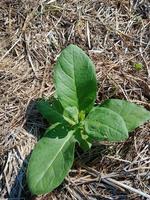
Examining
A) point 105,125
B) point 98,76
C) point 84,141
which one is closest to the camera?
point 105,125

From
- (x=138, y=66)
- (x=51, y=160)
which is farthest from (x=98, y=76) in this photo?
(x=51, y=160)

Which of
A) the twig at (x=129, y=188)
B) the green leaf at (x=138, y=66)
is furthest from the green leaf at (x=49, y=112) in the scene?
the green leaf at (x=138, y=66)

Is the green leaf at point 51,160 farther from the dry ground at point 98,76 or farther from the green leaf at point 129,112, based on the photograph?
the green leaf at point 129,112

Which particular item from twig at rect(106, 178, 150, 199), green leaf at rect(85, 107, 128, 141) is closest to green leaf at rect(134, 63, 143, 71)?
green leaf at rect(85, 107, 128, 141)

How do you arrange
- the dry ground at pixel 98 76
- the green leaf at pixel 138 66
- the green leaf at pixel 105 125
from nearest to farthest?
the green leaf at pixel 105 125 → the dry ground at pixel 98 76 → the green leaf at pixel 138 66

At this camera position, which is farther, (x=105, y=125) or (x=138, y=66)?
(x=138, y=66)

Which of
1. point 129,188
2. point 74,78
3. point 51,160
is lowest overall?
point 129,188

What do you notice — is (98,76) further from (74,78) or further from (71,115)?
(71,115)

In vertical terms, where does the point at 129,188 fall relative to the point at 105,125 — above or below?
below
